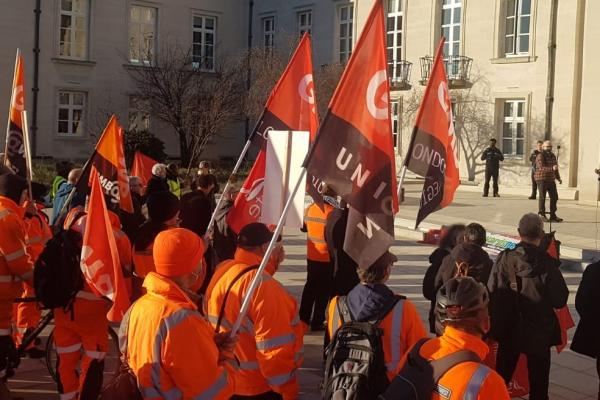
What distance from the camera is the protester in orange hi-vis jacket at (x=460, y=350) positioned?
270 centimetres

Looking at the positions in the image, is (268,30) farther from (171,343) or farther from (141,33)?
(171,343)

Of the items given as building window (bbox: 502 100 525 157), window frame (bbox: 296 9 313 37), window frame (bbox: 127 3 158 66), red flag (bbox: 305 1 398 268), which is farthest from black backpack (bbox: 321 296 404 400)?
window frame (bbox: 296 9 313 37)

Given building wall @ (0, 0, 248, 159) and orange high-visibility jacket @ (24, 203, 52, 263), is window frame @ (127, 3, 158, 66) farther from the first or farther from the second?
orange high-visibility jacket @ (24, 203, 52, 263)

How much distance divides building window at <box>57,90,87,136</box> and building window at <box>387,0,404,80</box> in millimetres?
13551

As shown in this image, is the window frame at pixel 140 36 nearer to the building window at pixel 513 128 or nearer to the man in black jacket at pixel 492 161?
the building window at pixel 513 128

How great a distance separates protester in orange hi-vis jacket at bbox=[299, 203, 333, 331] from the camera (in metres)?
7.60

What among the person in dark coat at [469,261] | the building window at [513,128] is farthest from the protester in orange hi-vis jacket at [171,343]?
the building window at [513,128]

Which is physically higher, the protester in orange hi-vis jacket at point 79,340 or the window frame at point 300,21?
the window frame at point 300,21

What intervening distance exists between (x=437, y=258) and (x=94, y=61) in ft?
91.5

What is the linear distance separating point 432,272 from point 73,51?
28164 mm

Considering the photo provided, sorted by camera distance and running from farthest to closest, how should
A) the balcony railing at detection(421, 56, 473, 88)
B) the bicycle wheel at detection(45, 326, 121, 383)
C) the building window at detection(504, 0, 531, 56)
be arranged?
1. the balcony railing at detection(421, 56, 473, 88)
2. the building window at detection(504, 0, 531, 56)
3. the bicycle wheel at detection(45, 326, 121, 383)

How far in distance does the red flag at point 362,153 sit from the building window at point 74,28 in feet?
94.3

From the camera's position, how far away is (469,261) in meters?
5.23

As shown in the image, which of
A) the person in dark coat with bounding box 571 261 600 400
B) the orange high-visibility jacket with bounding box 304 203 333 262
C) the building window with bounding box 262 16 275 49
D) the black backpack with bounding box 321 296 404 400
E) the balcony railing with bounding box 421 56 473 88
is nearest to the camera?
the black backpack with bounding box 321 296 404 400
